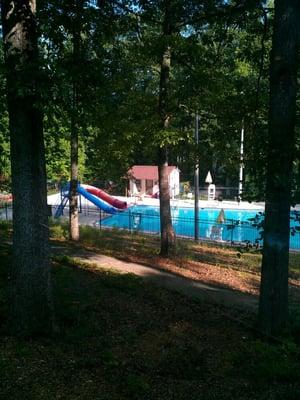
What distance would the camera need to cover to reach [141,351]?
5.08 metres

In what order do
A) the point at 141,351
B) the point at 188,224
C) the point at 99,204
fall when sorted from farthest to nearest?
the point at 99,204 → the point at 188,224 → the point at 141,351

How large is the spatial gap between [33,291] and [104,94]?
104 inches

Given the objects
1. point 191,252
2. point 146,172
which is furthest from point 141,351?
point 146,172

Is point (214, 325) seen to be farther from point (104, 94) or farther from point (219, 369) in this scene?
point (104, 94)

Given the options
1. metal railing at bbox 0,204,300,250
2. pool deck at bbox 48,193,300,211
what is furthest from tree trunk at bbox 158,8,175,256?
pool deck at bbox 48,193,300,211

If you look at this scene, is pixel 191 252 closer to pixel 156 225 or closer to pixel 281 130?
pixel 156 225

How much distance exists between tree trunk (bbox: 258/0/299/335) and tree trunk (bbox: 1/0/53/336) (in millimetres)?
2684

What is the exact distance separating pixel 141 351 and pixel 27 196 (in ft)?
6.82

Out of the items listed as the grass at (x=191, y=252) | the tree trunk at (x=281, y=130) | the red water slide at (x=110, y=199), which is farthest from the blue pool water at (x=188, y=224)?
the tree trunk at (x=281, y=130)

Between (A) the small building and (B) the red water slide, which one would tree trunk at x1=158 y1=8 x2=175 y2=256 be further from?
(A) the small building

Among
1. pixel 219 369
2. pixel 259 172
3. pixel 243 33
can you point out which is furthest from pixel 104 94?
pixel 243 33

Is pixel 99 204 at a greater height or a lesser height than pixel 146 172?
lesser

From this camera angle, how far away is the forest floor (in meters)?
→ 4.05

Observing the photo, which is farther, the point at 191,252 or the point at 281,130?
the point at 191,252
